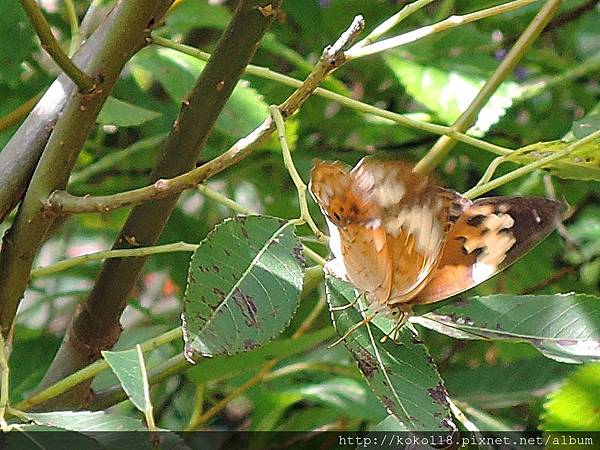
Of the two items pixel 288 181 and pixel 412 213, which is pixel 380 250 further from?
pixel 288 181

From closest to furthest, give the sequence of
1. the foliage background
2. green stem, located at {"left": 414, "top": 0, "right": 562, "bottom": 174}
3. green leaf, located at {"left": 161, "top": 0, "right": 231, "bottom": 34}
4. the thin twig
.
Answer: the thin twig → green stem, located at {"left": 414, "top": 0, "right": 562, "bottom": 174} → the foliage background → green leaf, located at {"left": 161, "top": 0, "right": 231, "bottom": 34}

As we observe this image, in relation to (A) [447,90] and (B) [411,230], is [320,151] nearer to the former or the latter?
(A) [447,90]

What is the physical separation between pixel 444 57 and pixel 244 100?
0.27 meters

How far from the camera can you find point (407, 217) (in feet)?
1.22

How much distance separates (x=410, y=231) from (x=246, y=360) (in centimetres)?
36

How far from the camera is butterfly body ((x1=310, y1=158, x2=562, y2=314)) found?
0.37 m

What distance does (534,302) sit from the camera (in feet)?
1.46

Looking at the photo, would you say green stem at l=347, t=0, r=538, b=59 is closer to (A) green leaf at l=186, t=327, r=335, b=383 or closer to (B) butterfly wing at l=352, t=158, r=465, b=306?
(B) butterfly wing at l=352, t=158, r=465, b=306

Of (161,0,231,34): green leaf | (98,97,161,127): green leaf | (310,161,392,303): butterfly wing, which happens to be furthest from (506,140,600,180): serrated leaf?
(161,0,231,34): green leaf

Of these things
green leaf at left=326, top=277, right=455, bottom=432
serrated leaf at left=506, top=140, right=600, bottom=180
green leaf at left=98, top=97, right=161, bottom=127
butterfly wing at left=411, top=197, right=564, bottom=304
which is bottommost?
green leaf at left=326, top=277, right=455, bottom=432

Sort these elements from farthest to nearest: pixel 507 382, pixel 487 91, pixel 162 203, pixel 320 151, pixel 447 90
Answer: pixel 320 151 → pixel 447 90 → pixel 507 382 → pixel 487 91 → pixel 162 203

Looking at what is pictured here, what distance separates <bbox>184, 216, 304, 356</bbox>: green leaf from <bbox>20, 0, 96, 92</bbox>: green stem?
0.31 feet

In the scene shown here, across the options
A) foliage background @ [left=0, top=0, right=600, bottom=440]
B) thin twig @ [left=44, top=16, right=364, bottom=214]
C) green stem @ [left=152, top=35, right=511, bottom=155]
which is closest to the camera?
thin twig @ [left=44, top=16, right=364, bottom=214]

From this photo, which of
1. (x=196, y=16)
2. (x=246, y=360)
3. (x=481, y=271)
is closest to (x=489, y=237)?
(x=481, y=271)
